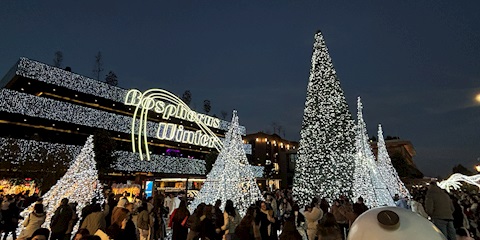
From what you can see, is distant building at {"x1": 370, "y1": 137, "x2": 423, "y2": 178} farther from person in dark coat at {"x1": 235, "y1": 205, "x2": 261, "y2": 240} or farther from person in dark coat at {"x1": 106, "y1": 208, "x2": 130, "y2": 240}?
person in dark coat at {"x1": 106, "y1": 208, "x2": 130, "y2": 240}

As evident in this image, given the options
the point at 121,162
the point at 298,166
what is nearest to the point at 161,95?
the point at 121,162

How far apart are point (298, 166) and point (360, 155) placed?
3.53 meters

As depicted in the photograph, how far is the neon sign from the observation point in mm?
36625

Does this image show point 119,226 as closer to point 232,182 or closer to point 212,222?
point 212,222

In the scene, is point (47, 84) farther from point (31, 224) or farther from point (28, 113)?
point (31, 224)

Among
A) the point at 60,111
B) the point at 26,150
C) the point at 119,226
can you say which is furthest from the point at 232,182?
the point at 60,111

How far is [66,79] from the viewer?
32312 millimetres

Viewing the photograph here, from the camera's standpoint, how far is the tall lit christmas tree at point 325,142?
17.5 metres

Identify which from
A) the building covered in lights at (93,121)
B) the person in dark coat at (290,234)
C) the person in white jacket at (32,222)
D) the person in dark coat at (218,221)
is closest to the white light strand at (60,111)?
the building covered in lights at (93,121)

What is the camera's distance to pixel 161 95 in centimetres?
4019

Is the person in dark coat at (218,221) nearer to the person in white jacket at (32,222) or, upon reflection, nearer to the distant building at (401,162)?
the person in white jacket at (32,222)

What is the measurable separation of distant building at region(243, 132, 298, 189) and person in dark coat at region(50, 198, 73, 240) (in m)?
50.2

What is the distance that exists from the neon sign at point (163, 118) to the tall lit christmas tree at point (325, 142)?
2170 centimetres

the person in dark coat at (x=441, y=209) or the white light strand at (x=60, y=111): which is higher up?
the white light strand at (x=60, y=111)
